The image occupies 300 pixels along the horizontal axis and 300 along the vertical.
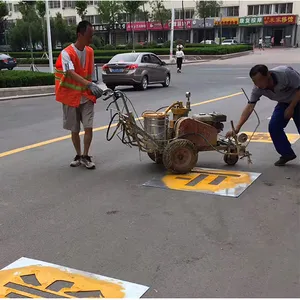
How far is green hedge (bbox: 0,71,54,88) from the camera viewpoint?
1517 cm

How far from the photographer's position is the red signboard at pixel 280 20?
2501 inches

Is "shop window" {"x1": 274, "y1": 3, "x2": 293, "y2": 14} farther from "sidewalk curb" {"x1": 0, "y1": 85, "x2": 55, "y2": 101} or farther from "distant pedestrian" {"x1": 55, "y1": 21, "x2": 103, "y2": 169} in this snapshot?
"distant pedestrian" {"x1": 55, "y1": 21, "x2": 103, "y2": 169}

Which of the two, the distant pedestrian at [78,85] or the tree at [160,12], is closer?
the distant pedestrian at [78,85]

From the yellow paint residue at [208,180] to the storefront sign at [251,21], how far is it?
65048mm

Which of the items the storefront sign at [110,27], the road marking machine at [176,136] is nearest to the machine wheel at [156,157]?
the road marking machine at [176,136]

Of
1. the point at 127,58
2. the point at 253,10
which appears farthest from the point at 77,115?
the point at 253,10

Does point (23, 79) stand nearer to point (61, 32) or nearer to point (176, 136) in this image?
point (176, 136)

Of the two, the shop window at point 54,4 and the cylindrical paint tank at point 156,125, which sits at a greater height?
the shop window at point 54,4

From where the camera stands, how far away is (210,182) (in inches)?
206

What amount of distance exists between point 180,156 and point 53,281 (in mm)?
2730

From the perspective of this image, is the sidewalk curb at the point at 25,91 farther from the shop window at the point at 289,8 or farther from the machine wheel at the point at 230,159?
the shop window at the point at 289,8

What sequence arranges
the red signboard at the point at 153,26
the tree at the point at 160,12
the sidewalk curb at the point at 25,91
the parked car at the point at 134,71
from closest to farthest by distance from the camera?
the sidewalk curb at the point at 25,91
the parked car at the point at 134,71
the tree at the point at 160,12
the red signboard at the point at 153,26

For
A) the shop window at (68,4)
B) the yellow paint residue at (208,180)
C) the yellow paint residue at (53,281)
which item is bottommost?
the yellow paint residue at (208,180)

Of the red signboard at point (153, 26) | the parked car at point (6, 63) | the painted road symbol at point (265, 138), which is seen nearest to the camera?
the painted road symbol at point (265, 138)
